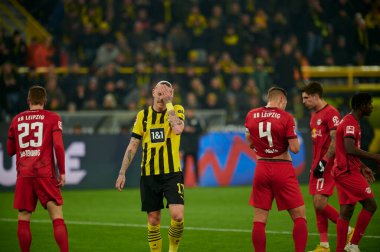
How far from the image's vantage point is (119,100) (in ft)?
75.3

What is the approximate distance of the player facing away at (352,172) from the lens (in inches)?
395

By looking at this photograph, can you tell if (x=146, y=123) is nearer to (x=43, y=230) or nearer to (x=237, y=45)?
(x=43, y=230)

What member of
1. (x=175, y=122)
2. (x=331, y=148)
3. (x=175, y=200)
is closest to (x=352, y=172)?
(x=331, y=148)

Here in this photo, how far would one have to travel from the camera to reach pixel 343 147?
33.7 ft

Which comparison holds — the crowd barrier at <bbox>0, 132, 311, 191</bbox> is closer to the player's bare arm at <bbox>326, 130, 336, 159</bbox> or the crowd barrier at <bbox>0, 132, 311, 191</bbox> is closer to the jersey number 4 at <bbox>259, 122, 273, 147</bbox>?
the player's bare arm at <bbox>326, 130, 336, 159</bbox>

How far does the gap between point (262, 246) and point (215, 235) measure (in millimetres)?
3524

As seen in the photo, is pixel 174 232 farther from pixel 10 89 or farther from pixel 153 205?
pixel 10 89

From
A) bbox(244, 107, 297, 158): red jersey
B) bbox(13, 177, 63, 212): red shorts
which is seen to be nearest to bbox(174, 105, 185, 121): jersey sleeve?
bbox(244, 107, 297, 158): red jersey

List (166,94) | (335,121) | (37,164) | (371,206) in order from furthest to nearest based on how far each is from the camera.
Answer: (335,121) → (371,206) → (166,94) → (37,164)

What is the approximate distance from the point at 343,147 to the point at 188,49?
14722mm

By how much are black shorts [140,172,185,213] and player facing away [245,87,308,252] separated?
92 centimetres

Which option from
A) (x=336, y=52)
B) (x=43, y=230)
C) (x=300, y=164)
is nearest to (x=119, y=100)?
(x=300, y=164)

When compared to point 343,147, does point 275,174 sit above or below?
below

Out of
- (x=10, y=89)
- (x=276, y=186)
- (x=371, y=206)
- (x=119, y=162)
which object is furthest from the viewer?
(x=10, y=89)
